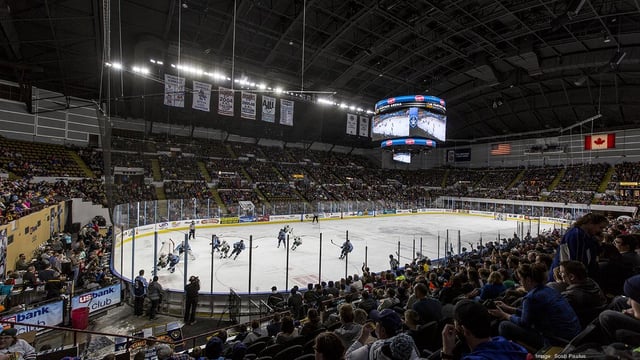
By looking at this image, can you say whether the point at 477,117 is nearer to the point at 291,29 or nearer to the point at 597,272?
the point at 291,29

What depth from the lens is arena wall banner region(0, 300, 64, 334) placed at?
7145 mm

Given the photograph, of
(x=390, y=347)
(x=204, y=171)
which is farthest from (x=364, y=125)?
(x=390, y=347)

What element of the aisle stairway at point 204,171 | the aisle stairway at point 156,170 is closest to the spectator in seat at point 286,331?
the aisle stairway at point 156,170

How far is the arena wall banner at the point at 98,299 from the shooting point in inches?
332

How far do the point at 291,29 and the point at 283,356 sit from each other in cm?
2155

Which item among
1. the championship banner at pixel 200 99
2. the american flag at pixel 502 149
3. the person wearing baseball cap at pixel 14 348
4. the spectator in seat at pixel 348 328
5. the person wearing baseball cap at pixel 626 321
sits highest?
the american flag at pixel 502 149

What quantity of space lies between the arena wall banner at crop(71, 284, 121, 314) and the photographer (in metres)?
2.71

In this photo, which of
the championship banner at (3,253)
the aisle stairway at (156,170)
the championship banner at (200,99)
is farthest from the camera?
the aisle stairway at (156,170)

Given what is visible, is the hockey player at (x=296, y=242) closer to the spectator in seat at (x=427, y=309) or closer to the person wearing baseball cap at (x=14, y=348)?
the person wearing baseball cap at (x=14, y=348)

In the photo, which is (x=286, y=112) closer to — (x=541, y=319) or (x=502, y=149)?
(x=541, y=319)

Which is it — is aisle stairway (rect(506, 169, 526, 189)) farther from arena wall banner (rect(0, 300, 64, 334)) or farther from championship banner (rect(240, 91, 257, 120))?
arena wall banner (rect(0, 300, 64, 334))

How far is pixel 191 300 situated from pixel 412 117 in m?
22.0

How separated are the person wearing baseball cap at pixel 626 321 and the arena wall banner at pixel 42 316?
10441 millimetres

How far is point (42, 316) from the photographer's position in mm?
7766
